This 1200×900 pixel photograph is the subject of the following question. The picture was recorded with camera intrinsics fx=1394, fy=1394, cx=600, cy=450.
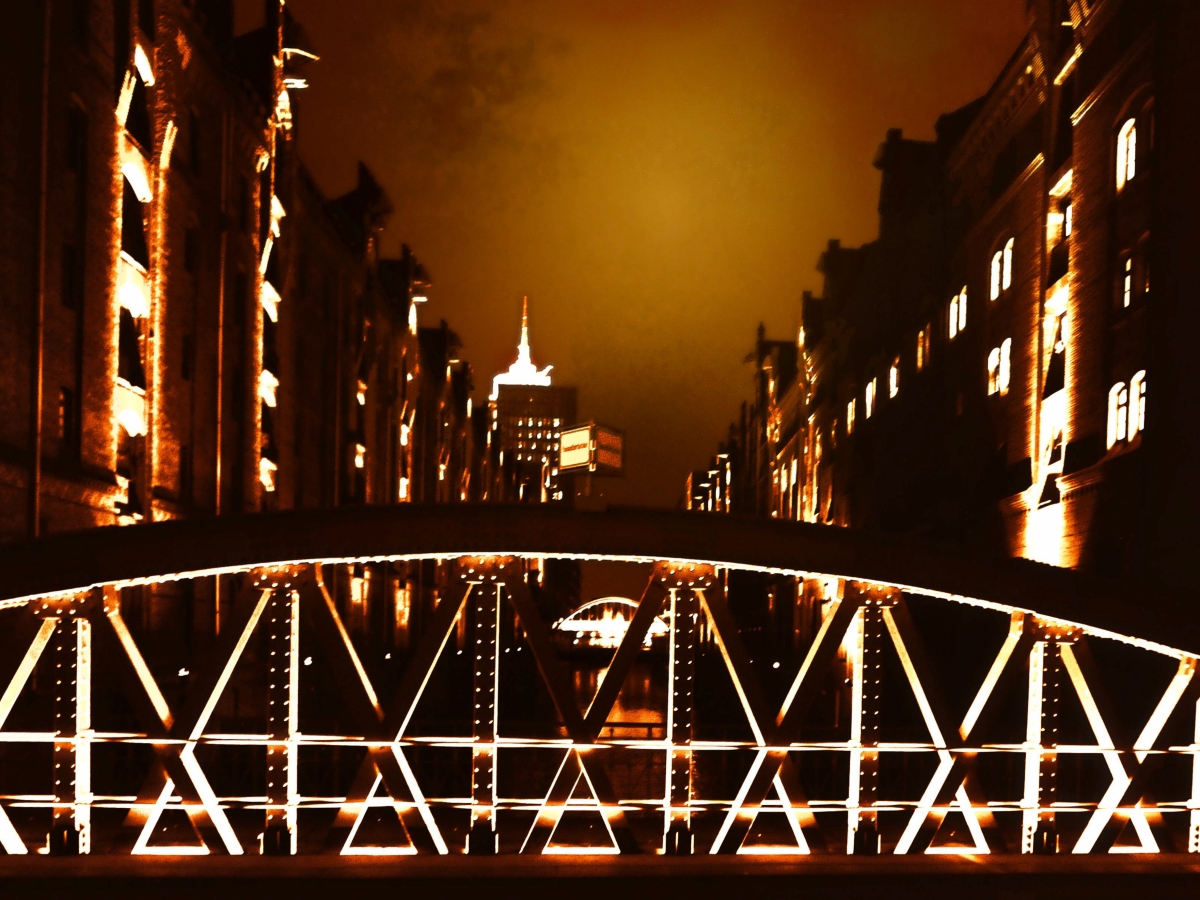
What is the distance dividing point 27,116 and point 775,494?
7776cm

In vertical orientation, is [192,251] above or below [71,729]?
above

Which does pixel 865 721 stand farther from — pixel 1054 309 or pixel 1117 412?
pixel 1054 309

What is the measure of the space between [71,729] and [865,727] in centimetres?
651

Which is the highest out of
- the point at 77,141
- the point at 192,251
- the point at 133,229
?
the point at 77,141

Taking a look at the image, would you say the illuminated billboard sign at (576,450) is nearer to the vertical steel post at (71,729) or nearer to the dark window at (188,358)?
the vertical steel post at (71,729)

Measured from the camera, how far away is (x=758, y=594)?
10312cm

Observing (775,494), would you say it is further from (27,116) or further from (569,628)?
(27,116)

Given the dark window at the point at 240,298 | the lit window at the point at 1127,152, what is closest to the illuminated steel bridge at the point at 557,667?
the lit window at the point at 1127,152

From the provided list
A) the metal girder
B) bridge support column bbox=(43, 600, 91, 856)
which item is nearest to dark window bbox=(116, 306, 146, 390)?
bridge support column bbox=(43, 600, 91, 856)

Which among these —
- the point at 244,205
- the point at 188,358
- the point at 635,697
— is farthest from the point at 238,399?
the point at 635,697

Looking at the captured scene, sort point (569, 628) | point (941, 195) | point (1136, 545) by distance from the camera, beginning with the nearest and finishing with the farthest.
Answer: point (1136, 545), point (941, 195), point (569, 628)

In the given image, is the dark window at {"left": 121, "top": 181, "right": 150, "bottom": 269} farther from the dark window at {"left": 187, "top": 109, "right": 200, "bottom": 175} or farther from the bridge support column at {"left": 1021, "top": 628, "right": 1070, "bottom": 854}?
the bridge support column at {"left": 1021, "top": 628, "right": 1070, "bottom": 854}

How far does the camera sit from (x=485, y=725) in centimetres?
1127

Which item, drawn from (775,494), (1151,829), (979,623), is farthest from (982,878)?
(775,494)
